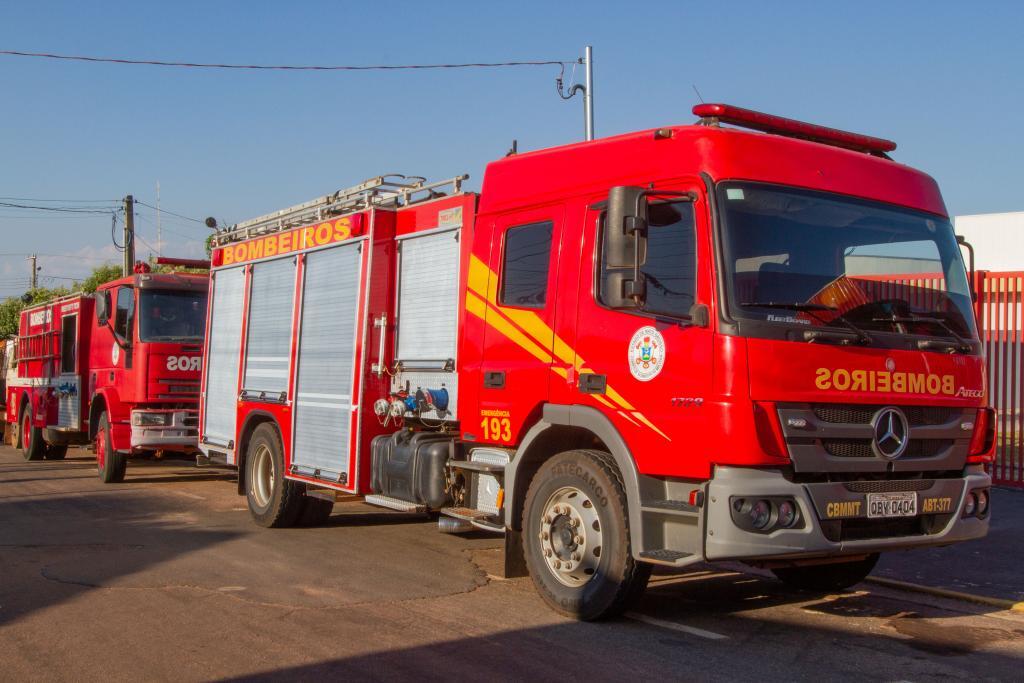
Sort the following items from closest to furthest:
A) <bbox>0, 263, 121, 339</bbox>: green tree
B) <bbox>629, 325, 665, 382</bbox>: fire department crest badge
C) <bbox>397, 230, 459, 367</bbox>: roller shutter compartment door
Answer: <bbox>629, 325, 665, 382</bbox>: fire department crest badge, <bbox>397, 230, 459, 367</bbox>: roller shutter compartment door, <bbox>0, 263, 121, 339</bbox>: green tree

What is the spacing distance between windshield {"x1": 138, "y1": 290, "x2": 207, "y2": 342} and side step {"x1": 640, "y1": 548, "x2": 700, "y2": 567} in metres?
10.0

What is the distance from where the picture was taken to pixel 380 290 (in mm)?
9234

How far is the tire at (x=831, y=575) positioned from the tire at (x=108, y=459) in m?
10.4

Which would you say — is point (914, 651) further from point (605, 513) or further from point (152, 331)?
point (152, 331)

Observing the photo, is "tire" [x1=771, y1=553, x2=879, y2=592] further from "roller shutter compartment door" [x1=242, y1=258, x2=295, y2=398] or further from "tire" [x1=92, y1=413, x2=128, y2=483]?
"tire" [x1=92, y1=413, x2=128, y2=483]

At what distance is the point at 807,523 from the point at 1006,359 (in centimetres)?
756

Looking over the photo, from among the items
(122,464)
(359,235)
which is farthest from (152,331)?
(359,235)

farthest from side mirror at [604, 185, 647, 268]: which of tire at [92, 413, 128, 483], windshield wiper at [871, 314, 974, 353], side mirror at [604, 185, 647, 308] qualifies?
tire at [92, 413, 128, 483]

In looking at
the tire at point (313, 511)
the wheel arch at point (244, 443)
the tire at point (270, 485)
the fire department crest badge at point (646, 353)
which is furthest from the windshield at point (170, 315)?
the fire department crest badge at point (646, 353)

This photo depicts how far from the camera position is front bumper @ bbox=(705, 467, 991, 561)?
5.64 metres

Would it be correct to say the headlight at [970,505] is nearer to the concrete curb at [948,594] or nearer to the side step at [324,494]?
the concrete curb at [948,594]

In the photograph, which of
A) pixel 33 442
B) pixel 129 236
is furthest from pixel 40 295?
pixel 33 442

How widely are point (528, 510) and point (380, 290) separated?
9.81ft

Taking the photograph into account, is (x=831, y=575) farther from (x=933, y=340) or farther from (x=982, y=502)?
(x=933, y=340)
